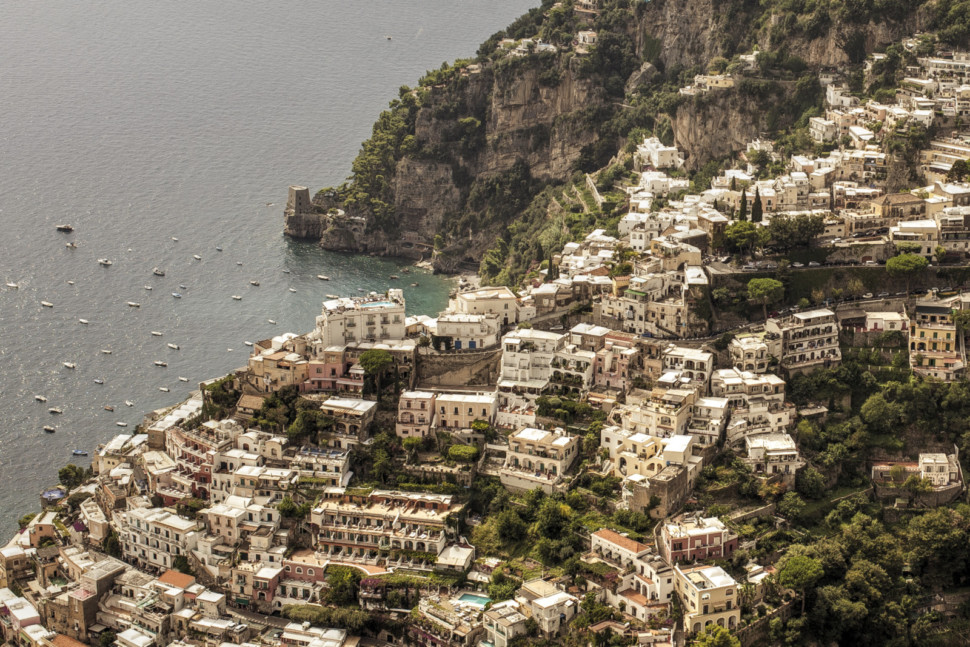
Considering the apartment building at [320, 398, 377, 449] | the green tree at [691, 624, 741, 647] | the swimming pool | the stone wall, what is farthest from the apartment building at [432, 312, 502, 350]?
the green tree at [691, 624, 741, 647]

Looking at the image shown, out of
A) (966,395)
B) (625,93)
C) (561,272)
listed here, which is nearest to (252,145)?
(625,93)

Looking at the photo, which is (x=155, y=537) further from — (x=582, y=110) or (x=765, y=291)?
(x=582, y=110)

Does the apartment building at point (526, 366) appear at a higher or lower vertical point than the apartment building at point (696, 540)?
higher

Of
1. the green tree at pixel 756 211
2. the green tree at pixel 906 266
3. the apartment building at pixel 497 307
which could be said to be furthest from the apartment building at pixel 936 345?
the apartment building at pixel 497 307

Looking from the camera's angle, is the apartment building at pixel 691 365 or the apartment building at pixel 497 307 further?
the apartment building at pixel 497 307

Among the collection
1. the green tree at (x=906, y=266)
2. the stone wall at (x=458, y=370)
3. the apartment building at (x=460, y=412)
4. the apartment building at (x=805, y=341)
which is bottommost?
the apartment building at (x=460, y=412)

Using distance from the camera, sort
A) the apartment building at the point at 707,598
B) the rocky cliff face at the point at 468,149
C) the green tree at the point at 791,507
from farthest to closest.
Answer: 1. the rocky cliff face at the point at 468,149
2. the green tree at the point at 791,507
3. the apartment building at the point at 707,598

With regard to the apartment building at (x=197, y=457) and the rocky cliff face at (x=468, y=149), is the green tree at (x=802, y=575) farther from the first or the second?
the rocky cliff face at (x=468, y=149)

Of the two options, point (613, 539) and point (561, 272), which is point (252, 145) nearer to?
point (561, 272)
